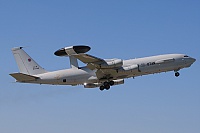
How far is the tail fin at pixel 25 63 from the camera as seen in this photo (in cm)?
6306

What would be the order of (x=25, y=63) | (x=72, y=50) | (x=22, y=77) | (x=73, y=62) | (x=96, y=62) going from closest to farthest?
(x=72, y=50)
(x=96, y=62)
(x=22, y=77)
(x=73, y=62)
(x=25, y=63)

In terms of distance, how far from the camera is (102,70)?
5962cm

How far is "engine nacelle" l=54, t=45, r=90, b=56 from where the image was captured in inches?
2092

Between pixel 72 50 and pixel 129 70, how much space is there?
9.29m

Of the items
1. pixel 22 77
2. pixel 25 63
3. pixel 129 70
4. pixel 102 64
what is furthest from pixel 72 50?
pixel 25 63

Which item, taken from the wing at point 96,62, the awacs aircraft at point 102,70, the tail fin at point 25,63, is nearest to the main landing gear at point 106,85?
the awacs aircraft at point 102,70

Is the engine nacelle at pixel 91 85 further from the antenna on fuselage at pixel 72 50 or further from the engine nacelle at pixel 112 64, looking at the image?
the antenna on fuselage at pixel 72 50

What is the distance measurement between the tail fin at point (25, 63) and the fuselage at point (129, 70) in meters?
1.80

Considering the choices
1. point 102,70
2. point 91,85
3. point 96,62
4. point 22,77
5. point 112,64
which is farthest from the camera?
point 91,85

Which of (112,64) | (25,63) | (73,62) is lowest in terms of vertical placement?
(112,64)

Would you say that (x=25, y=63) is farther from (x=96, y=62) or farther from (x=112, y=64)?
(x=112, y=64)

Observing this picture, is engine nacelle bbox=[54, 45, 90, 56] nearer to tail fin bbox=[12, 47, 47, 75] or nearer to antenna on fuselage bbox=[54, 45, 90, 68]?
antenna on fuselage bbox=[54, 45, 90, 68]

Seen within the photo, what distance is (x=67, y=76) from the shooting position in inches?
2363

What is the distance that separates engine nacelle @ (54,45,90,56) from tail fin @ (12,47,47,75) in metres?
8.91
